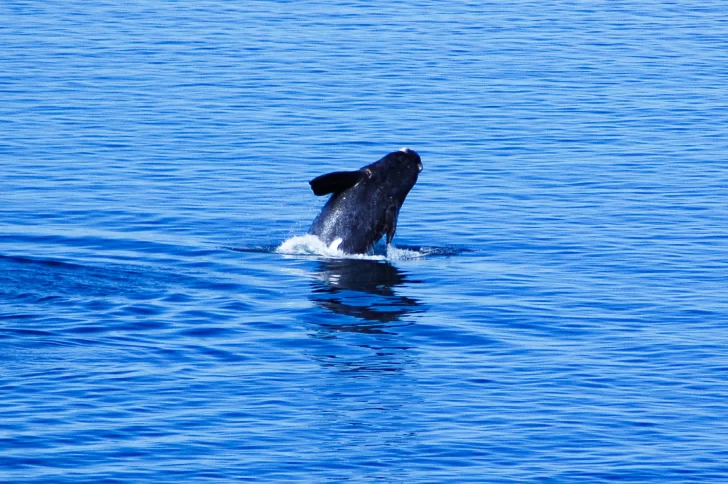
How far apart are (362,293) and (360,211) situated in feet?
10.0

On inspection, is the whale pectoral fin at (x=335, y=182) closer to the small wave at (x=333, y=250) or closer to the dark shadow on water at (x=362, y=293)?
the small wave at (x=333, y=250)

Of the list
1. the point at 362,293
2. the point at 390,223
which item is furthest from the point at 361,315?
the point at 390,223

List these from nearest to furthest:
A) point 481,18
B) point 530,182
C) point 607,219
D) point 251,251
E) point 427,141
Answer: point 251,251
point 607,219
point 530,182
point 427,141
point 481,18

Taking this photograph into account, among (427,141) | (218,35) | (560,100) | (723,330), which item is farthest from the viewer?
(218,35)

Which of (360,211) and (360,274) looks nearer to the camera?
(360,274)

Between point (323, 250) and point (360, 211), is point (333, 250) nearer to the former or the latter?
point (323, 250)

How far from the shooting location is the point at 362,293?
24906 millimetres

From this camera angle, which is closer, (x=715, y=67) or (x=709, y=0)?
(x=715, y=67)

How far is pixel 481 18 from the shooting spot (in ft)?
218

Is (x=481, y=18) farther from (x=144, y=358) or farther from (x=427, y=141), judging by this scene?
(x=144, y=358)

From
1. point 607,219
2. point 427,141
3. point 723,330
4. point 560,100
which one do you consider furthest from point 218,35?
point 723,330

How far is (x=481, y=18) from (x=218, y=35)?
1221cm

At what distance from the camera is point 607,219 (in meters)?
31.7

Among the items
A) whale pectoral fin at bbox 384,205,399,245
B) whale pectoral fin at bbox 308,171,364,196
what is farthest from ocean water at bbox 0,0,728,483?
whale pectoral fin at bbox 308,171,364,196
